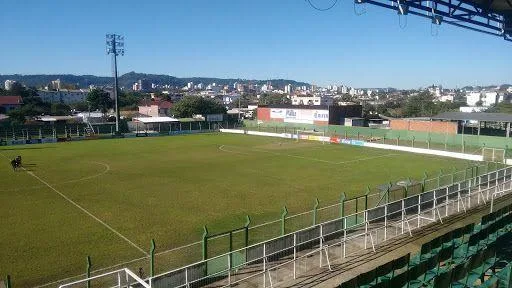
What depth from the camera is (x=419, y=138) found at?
52.2m

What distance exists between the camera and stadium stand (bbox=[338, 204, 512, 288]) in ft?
30.7

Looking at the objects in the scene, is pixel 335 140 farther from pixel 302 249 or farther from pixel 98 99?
pixel 98 99

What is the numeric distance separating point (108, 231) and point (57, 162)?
78.5 feet

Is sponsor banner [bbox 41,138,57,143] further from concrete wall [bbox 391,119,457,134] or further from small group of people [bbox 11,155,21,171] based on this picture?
concrete wall [bbox 391,119,457,134]

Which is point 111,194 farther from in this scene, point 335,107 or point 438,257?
point 335,107

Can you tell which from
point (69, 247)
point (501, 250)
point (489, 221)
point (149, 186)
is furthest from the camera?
point (149, 186)

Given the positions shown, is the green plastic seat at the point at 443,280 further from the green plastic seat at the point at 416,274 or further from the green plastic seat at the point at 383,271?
the green plastic seat at the point at 383,271

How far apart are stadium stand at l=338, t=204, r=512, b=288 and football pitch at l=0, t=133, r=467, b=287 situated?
347 inches

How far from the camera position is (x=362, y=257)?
1436 centimetres

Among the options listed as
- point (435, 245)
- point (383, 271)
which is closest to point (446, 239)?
point (435, 245)

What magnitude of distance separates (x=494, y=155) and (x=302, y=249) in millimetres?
31991

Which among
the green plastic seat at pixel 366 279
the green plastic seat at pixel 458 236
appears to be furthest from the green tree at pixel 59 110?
the green plastic seat at pixel 366 279

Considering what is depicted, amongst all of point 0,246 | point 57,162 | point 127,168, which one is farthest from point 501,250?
point 57,162

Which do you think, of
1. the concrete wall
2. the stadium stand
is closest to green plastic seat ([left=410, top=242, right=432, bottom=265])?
the stadium stand
